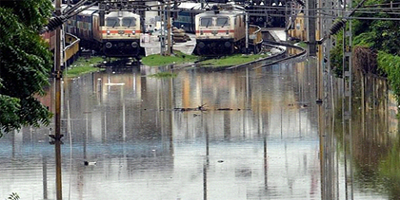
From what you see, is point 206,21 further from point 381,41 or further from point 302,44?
point 381,41

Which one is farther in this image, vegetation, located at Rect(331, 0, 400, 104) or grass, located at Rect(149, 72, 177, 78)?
grass, located at Rect(149, 72, 177, 78)

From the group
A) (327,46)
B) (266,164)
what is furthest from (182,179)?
(327,46)

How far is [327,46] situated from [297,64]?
1559 centimetres

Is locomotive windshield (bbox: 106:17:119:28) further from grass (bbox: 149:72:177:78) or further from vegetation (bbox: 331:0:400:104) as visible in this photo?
vegetation (bbox: 331:0:400:104)

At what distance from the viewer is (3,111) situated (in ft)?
43.2

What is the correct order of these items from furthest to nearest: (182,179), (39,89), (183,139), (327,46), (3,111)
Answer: (327,46) → (183,139) → (182,179) → (39,89) → (3,111)

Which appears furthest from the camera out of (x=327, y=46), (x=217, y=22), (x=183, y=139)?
(x=217, y=22)

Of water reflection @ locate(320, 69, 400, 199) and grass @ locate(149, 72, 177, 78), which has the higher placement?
water reflection @ locate(320, 69, 400, 199)

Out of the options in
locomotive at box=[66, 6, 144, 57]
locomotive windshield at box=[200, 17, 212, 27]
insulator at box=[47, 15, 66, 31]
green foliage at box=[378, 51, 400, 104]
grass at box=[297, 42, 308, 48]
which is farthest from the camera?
grass at box=[297, 42, 308, 48]

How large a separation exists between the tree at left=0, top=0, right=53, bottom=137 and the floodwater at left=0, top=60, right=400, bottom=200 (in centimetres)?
550

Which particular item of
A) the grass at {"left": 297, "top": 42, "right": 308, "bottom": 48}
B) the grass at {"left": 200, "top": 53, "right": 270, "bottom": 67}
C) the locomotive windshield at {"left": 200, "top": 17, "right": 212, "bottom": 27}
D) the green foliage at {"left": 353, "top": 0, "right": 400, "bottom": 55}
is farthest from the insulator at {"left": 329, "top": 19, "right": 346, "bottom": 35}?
the grass at {"left": 297, "top": 42, "right": 308, "bottom": 48}

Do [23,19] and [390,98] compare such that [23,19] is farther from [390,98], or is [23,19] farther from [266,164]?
[390,98]

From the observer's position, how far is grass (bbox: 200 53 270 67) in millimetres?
47978

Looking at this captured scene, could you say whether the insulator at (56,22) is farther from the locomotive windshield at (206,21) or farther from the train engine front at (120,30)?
the locomotive windshield at (206,21)
